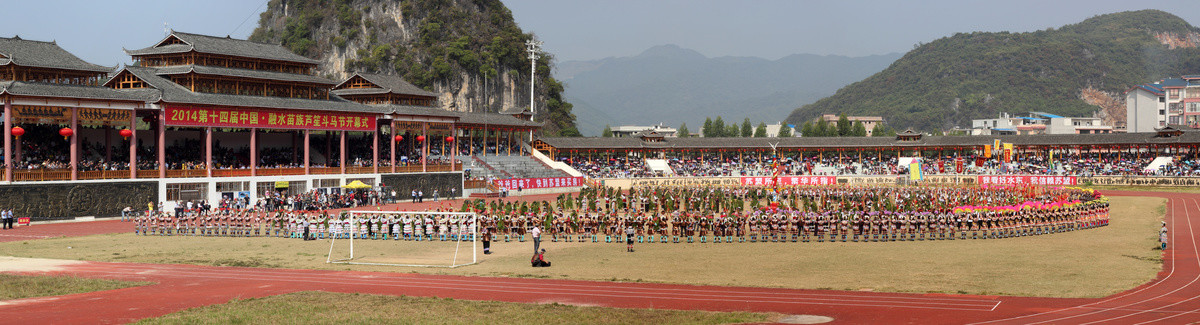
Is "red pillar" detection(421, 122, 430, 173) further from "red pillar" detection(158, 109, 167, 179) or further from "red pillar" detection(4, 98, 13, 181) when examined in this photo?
"red pillar" detection(4, 98, 13, 181)

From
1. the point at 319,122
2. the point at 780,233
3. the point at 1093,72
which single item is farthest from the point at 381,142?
the point at 1093,72

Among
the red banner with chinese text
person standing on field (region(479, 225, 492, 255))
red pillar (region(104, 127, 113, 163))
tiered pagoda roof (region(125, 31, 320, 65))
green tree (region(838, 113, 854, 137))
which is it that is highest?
tiered pagoda roof (region(125, 31, 320, 65))

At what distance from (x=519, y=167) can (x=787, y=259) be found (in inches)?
1759

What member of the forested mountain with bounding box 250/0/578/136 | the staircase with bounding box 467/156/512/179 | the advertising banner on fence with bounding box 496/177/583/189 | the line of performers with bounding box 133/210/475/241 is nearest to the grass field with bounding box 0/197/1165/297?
the line of performers with bounding box 133/210/475/241

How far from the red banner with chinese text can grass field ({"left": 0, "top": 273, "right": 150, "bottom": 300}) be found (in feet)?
84.5

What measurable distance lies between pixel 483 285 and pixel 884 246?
50.0 feet

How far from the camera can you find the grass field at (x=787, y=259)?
77.7ft

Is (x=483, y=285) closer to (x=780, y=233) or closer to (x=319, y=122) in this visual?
(x=780, y=233)

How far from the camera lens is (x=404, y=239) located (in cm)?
3572

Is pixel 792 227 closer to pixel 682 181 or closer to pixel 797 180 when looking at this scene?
pixel 682 181

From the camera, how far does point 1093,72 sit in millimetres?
199125

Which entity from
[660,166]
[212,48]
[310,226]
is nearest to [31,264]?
[310,226]

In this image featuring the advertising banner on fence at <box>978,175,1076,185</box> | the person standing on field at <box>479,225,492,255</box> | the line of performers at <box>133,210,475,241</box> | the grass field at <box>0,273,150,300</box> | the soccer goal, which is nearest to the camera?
the grass field at <box>0,273,150,300</box>

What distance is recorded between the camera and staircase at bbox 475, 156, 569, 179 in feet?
229
